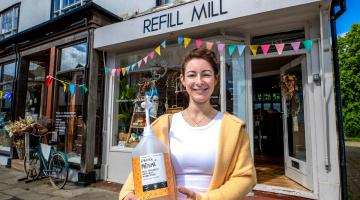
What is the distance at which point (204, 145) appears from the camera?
1.23m

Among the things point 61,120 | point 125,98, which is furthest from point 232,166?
point 61,120

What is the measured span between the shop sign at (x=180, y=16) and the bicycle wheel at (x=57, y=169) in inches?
140

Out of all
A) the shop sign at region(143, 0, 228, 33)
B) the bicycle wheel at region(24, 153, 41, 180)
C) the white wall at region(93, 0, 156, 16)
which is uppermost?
the white wall at region(93, 0, 156, 16)

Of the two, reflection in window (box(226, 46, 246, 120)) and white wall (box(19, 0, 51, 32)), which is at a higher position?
white wall (box(19, 0, 51, 32))

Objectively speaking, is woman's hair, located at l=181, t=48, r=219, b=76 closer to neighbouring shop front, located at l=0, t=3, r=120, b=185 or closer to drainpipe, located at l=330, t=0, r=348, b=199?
drainpipe, located at l=330, t=0, r=348, b=199

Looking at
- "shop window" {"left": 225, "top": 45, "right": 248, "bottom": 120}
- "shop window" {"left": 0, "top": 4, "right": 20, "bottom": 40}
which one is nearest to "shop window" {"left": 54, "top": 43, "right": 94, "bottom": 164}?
"shop window" {"left": 225, "top": 45, "right": 248, "bottom": 120}

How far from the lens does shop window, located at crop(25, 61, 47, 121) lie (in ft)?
29.0

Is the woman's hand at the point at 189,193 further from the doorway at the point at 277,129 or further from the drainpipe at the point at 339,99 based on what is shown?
the doorway at the point at 277,129

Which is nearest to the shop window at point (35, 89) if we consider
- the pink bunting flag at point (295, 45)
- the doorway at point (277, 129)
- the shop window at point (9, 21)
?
the shop window at point (9, 21)

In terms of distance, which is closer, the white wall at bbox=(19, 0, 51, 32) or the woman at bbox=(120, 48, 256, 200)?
the woman at bbox=(120, 48, 256, 200)

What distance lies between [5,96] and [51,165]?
4.73 m

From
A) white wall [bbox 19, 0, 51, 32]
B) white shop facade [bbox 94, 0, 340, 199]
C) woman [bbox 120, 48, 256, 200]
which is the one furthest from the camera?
white wall [bbox 19, 0, 51, 32]

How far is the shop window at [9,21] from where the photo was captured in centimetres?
972

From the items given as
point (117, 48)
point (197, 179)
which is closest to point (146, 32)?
point (117, 48)
